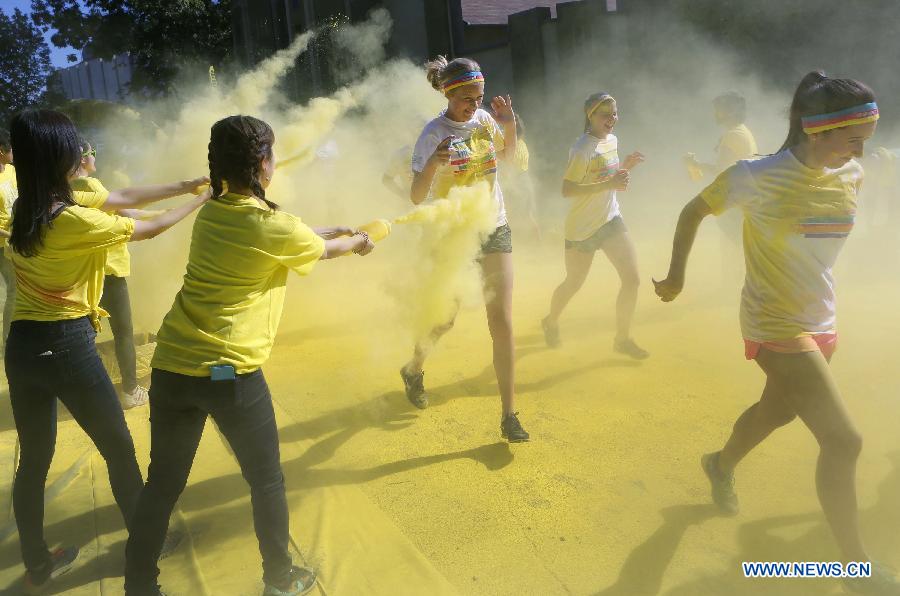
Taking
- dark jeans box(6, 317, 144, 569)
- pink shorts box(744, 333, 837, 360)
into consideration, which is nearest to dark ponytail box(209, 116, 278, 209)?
dark jeans box(6, 317, 144, 569)

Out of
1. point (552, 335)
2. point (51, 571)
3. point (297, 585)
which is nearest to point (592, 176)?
point (552, 335)

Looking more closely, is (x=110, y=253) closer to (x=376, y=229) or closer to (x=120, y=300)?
(x=120, y=300)

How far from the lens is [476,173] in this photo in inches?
161

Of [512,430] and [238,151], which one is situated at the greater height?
[238,151]

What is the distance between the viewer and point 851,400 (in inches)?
172

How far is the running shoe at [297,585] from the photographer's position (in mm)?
2752

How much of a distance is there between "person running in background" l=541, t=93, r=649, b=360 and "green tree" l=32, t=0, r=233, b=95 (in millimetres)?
22638

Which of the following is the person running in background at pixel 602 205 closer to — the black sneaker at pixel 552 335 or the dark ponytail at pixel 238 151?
the black sneaker at pixel 552 335

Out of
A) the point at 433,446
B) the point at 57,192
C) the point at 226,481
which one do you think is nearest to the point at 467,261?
the point at 433,446

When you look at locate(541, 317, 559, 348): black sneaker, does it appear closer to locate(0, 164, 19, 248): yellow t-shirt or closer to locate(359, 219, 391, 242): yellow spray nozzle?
locate(359, 219, 391, 242): yellow spray nozzle

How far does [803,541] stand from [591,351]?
2707mm

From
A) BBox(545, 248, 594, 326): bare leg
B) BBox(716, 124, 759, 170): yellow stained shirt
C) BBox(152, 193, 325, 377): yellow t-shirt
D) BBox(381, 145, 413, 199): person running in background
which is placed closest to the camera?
BBox(152, 193, 325, 377): yellow t-shirt

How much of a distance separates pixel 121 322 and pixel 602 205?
3.63 metres

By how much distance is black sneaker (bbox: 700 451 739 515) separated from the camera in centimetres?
323
